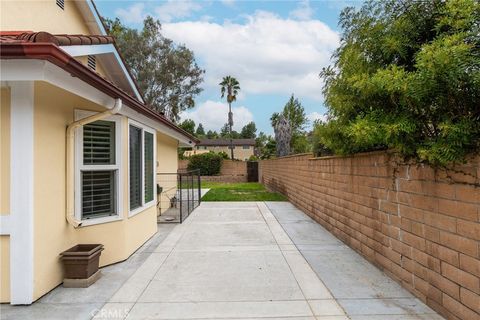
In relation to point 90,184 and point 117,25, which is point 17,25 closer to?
point 90,184

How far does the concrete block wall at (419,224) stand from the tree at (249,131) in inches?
3209

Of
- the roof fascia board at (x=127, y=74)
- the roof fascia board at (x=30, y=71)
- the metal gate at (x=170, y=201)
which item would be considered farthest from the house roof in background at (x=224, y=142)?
the roof fascia board at (x=30, y=71)

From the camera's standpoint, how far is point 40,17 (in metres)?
5.96

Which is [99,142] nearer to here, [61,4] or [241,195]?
[61,4]

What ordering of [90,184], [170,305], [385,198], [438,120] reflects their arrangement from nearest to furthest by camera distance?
[438,120], [170,305], [385,198], [90,184]

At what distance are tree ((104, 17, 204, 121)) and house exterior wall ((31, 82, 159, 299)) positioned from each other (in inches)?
998

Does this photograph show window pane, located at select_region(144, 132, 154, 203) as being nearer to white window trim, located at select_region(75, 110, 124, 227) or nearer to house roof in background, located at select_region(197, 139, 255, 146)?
white window trim, located at select_region(75, 110, 124, 227)

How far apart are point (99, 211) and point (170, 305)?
2.25 m

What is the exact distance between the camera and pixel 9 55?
10.9ft

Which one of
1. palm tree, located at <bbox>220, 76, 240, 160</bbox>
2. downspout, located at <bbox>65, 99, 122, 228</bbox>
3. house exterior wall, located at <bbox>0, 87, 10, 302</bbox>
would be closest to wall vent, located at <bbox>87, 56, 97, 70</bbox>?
downspout, located at <bbox>65, 99, 122, 228</bbox>

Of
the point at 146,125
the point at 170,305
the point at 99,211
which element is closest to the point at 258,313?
the point at 170,305

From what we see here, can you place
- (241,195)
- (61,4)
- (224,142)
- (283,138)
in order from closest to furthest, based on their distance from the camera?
(61,4)
(241,195)
(283,138)
(224,142)

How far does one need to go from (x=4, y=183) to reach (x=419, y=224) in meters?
4.89

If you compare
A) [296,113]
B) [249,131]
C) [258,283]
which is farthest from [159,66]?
[249,131]
